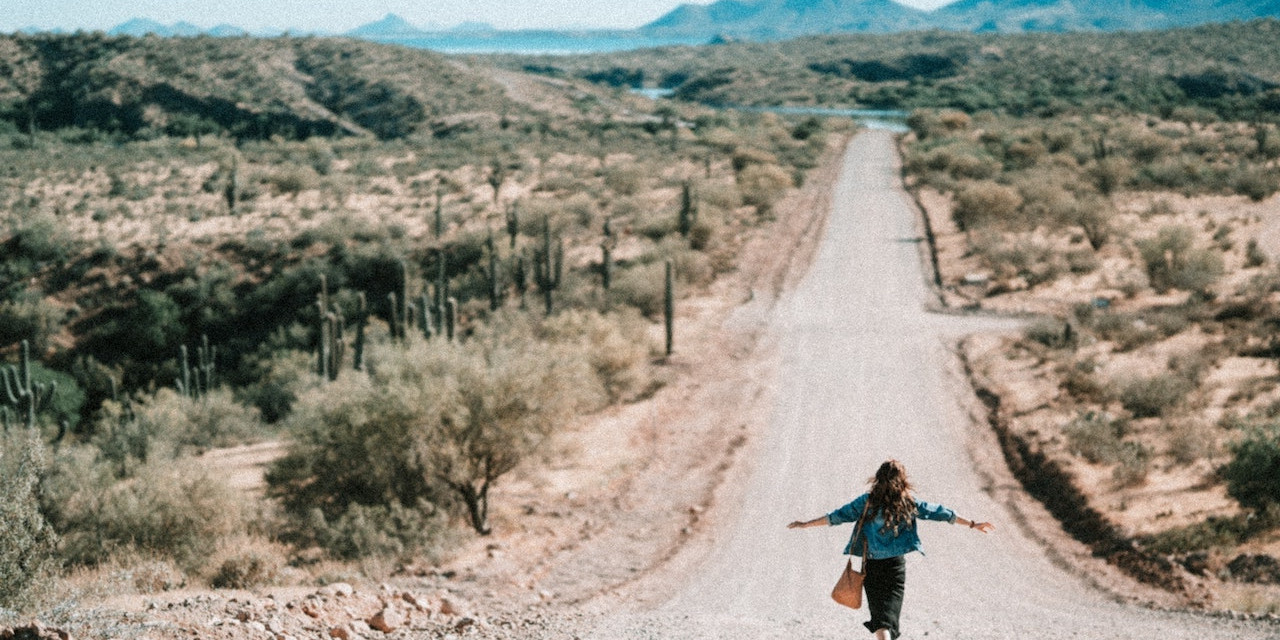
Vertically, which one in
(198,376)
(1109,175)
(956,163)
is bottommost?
(198,376)

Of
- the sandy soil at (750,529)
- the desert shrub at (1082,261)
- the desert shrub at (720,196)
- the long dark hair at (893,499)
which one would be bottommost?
the sandy soil at (750,529)

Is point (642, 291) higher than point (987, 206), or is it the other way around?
point (987, 206)

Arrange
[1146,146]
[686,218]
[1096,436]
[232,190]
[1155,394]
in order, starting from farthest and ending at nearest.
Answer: [1146,146] → [232,190] → [686,218] → [1155,394] → [1096,436]

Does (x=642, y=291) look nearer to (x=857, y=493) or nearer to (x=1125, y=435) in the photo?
(x=857, y=493)

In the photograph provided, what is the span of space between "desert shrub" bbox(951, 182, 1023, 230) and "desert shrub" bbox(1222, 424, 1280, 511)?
81.5ft

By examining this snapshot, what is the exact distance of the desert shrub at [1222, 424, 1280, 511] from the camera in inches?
508

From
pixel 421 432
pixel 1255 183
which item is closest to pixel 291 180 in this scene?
pixel 421 432

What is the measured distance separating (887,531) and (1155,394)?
14.4 metres

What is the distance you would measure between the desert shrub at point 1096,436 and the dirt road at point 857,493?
6.19 ft

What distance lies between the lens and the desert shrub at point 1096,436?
16.1 metres

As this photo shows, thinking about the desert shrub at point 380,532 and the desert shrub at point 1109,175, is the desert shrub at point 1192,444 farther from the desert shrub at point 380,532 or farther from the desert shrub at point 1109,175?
the desert shrub at point 1109,175

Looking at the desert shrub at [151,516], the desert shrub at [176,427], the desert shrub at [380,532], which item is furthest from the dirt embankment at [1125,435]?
the desert shrub at [176,427]

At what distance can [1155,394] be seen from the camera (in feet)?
58.9

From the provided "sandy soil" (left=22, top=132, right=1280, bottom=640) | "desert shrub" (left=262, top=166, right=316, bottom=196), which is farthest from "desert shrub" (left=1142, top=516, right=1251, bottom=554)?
"desert shrub" (left=262, top=166, right=316, bottom=196)
